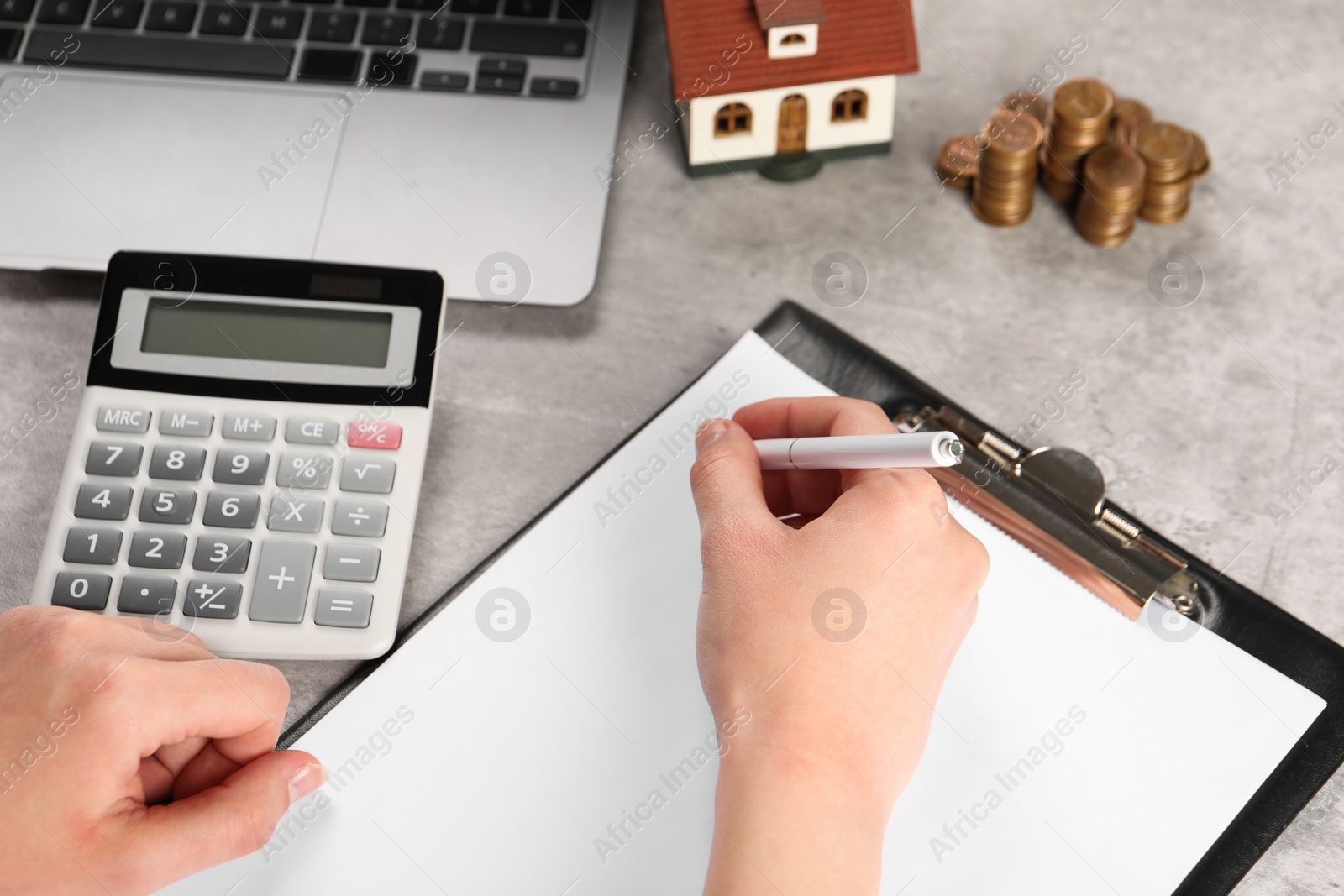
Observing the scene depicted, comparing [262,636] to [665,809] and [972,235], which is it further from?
[972,235]

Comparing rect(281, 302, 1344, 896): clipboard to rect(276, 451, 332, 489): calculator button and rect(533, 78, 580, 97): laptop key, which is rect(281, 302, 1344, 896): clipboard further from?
rect(533, 78, 580, 97): laptop key

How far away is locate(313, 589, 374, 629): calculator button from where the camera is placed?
1.58 ft

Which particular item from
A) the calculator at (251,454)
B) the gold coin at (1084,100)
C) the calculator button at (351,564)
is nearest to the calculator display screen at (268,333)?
the calculator at (251,454)

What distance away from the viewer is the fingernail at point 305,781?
441mm

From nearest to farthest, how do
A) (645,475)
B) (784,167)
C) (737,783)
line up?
(737,783) < (645,475) < (784,167)

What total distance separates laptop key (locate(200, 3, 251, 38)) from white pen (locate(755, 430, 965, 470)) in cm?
44

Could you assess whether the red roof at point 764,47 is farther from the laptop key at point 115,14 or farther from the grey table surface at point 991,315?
the laptop key at point 115,14

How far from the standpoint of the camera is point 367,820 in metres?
0.46

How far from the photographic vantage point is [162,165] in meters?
0.62

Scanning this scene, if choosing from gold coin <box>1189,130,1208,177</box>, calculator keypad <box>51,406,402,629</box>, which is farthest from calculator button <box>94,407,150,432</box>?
gold coin <box>1189,130,1208,177</box>

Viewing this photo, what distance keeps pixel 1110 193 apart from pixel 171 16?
1.96ft

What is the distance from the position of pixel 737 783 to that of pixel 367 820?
0.17 m

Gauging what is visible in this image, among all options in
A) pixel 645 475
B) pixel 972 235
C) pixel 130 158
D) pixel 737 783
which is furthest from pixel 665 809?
pixel 130 158

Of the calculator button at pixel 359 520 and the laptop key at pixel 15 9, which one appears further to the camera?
the laptop key at pixel 15 9
